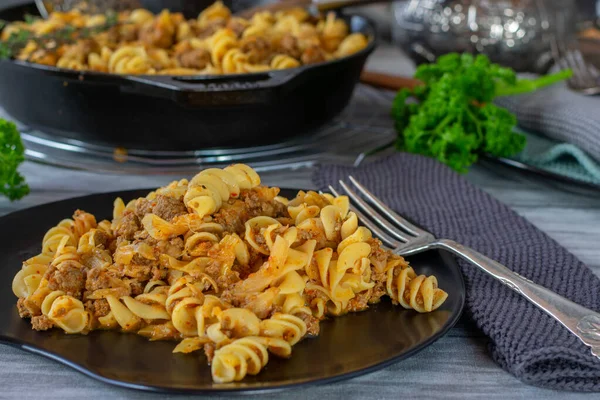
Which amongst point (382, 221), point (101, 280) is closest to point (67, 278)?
point (101, 280)

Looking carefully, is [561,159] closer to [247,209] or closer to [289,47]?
[289,47]

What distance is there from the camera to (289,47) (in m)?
2.11

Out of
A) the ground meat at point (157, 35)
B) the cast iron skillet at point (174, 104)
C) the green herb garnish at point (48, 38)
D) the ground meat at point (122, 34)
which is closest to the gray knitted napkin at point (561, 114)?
the cast iron skillet at point (174, 104)

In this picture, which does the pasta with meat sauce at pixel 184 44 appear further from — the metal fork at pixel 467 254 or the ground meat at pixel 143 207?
the ground meat at pixel 143 207

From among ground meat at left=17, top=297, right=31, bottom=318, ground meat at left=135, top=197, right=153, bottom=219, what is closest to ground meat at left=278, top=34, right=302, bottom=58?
ground meat at left=135, top=197, right=153, bottom=219

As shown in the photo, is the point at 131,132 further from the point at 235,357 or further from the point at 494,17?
the point at 494,17

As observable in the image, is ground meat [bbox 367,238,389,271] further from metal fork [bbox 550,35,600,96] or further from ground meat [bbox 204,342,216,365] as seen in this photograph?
metal fork [bbox 550,35,600,96]

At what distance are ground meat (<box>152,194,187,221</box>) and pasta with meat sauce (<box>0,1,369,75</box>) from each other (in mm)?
736

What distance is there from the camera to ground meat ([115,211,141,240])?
4.18 ft

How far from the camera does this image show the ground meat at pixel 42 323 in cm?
114

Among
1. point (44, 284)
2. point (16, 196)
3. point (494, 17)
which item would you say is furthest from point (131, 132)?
point (494, 17)

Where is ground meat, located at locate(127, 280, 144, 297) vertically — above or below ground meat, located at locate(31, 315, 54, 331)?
above

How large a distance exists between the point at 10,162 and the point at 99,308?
735 millimetres

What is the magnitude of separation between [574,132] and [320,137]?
0.68 m
